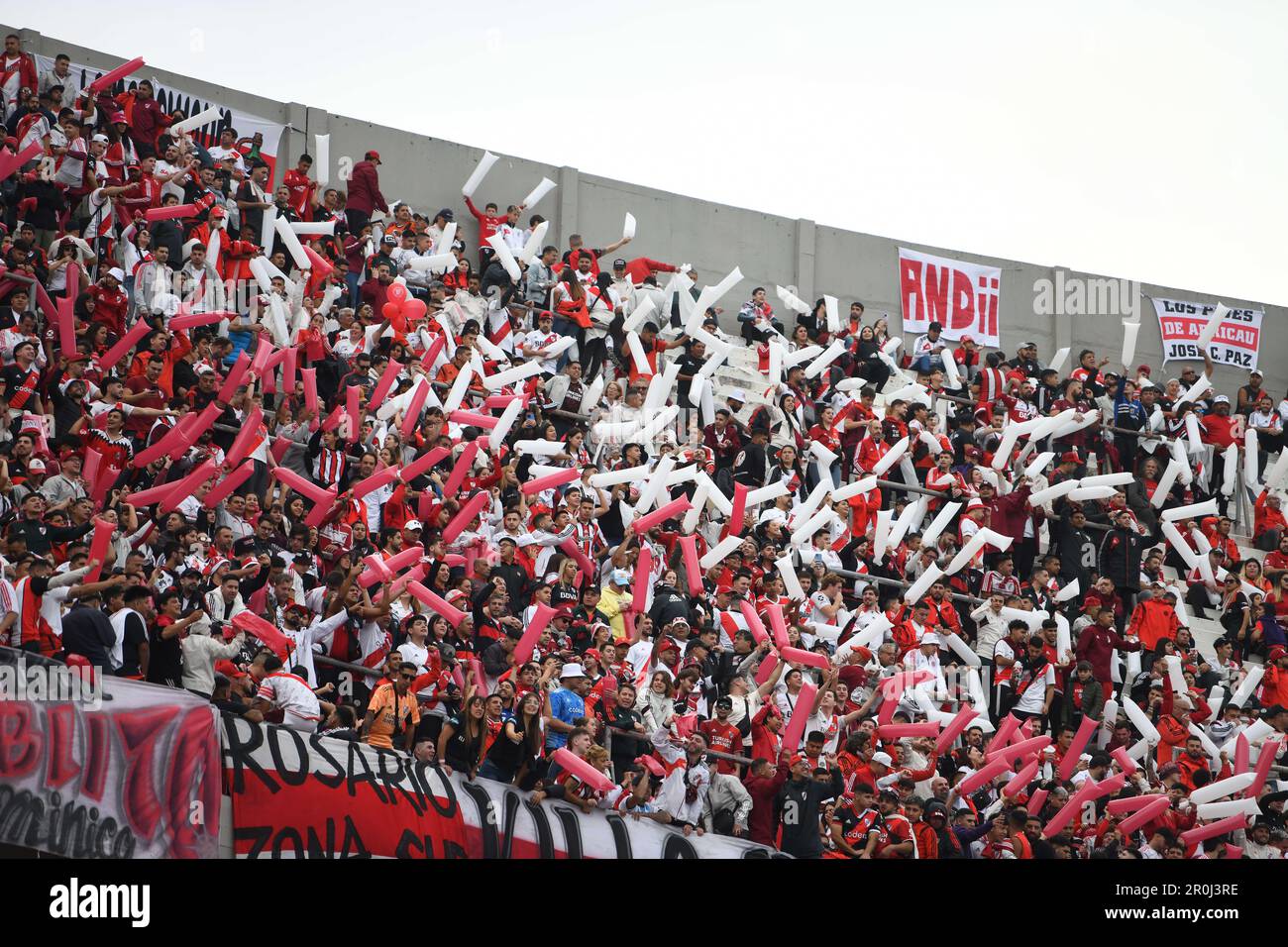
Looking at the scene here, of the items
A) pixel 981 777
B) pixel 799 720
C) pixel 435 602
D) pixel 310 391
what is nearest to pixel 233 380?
pixel 310 391

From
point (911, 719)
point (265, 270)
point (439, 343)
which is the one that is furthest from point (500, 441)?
point (911, 719)

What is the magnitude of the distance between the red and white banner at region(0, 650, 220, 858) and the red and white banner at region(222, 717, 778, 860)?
0.28 m

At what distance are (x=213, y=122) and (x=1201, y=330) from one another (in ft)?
53.0

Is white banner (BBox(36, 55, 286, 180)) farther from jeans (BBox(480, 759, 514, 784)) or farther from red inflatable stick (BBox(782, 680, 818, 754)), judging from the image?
jeans (BBox(480, 759, 514, 784))

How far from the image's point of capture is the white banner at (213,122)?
70.3 feet

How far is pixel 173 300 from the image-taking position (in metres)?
18.4

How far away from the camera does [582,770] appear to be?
13625mm

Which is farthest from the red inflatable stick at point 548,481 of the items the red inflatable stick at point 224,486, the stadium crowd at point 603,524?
the red inflatable stick at point 224,486

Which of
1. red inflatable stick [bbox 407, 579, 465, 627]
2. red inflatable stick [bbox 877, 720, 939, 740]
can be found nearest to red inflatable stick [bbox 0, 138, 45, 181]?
red inflatable stick [bbox 407, 579, 465, 627]

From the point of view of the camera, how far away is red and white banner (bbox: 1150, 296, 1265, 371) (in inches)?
1175

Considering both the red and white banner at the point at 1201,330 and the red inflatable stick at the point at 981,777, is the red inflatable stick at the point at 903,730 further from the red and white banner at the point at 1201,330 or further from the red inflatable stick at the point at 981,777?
the red and white banner at the point at 1201,330

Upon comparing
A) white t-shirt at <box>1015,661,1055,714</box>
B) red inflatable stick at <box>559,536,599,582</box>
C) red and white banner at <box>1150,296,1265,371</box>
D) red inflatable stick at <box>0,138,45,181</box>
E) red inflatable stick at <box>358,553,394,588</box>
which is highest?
red and white banner at <box>1150,296,1265,371</box>

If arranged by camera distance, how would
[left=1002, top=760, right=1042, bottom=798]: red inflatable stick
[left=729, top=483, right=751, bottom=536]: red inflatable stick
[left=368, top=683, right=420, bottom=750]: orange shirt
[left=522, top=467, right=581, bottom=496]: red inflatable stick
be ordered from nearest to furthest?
[left=368, top=683, right=420, bottom=750]: orange shirt, [left=1002, top=760, right=1042, bottom=798]: red inflatable stick, [left=522, top=467, right=581, bottom=496]: red inflatable stick, [left=729, top=483, right=751, bottom=536]: red inflatable stick

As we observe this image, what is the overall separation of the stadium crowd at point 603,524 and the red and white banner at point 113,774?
2.33 feet
